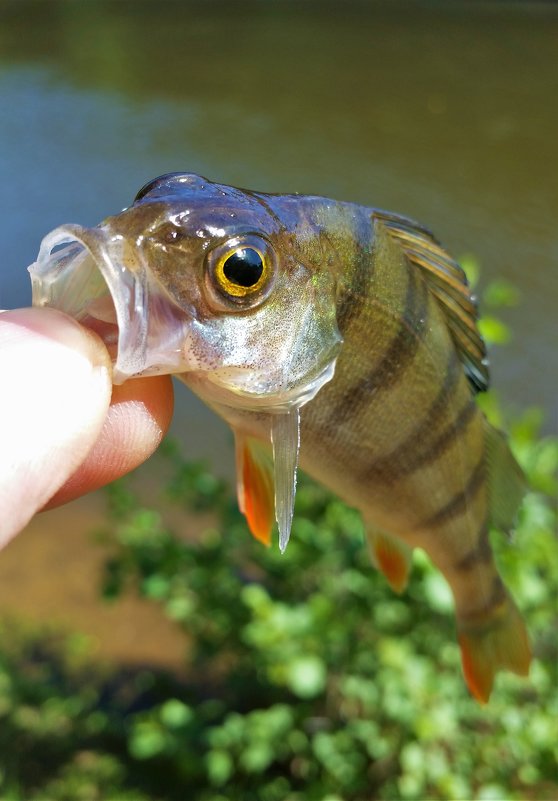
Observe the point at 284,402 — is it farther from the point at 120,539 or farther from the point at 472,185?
the point at 472,185

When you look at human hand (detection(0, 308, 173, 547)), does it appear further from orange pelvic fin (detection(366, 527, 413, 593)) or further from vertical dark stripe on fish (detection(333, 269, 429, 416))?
orange pelvic fin (detection(366, 527, 413, 593))

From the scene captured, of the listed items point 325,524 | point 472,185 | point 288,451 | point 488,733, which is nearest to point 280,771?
point 488,733

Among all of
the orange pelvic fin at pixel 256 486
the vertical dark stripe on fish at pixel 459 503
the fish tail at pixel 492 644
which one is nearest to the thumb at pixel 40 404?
the orange pelvic fin at pixel 256 486

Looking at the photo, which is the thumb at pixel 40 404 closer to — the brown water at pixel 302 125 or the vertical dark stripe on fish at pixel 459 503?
the vertical dark stripe on fish at pixel 459 503

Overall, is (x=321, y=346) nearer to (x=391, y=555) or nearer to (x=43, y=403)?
(x=43, y=403)

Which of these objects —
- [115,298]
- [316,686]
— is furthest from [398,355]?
[316,686]

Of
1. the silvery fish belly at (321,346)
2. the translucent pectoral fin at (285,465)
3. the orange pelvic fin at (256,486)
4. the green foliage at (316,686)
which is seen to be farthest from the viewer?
the green foliage at (316,686)
